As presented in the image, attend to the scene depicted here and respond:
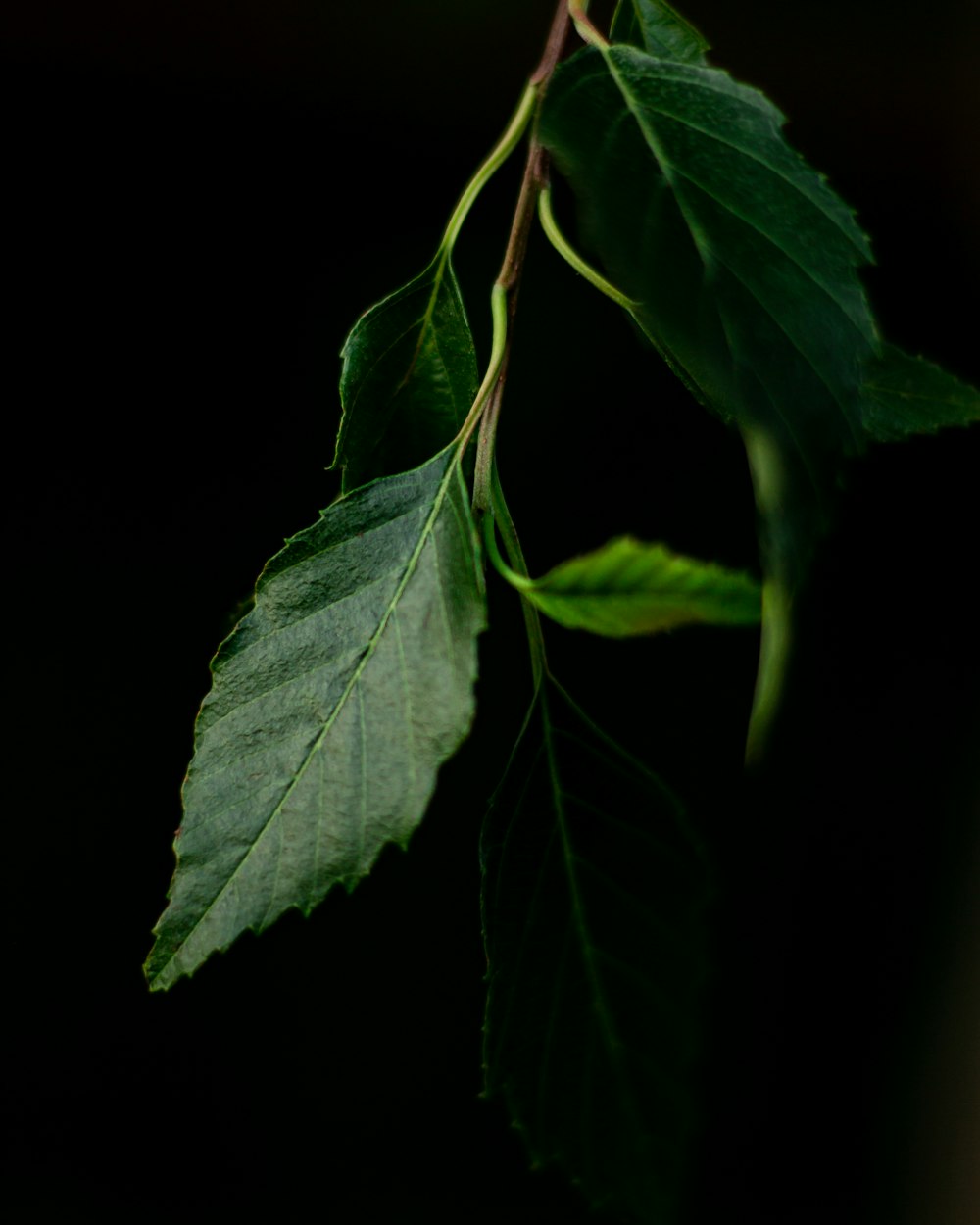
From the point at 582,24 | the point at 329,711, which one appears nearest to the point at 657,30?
the point at 582,24

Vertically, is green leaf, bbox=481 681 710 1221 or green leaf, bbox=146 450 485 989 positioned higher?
green leaf, bbox=146 450 485 989

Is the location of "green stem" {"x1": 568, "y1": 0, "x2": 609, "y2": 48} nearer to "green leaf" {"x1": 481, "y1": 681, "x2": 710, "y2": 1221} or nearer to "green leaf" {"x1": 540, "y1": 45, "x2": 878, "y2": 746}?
"green leaf" {"x1": 540, "y1": 45, "x2": 878, "y2": 746}

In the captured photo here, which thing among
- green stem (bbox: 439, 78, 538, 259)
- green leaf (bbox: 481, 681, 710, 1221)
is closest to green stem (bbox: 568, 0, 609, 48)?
green stem (bbox: 439, 78, 538, 259)

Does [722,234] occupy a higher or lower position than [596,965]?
higher

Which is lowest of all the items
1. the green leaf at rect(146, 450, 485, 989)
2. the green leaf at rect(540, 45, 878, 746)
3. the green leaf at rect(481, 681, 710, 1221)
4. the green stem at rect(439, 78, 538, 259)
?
the green leaf at rect(481, 681, 710, 1221)

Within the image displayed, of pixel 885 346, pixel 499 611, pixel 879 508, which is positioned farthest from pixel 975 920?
pixel 885 346

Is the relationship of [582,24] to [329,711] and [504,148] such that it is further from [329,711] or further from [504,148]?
[329,711]

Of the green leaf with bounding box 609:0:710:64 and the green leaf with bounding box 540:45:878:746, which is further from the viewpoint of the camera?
the green leaf with bounding box 609:0:710:64
